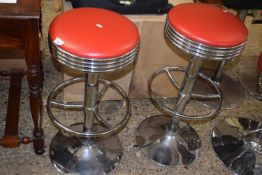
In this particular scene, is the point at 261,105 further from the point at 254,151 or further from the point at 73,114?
the point at 73,114

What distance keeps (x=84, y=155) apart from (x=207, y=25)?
906 millimetres

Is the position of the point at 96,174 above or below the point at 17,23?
below

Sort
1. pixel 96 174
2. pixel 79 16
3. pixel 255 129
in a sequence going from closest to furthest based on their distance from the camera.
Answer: pixel 79 16
pixel 96 174
pixel 255 129

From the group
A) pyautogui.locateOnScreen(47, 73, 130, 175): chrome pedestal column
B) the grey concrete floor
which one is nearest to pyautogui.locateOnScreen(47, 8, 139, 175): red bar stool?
pyautogui.locateOnScreen(47, 73, 130, 175): chrome pedestal column

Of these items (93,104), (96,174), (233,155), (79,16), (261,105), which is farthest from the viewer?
(261,105)

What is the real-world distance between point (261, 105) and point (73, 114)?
127 centimetres

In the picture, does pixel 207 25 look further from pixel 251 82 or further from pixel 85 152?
pixel 251 82

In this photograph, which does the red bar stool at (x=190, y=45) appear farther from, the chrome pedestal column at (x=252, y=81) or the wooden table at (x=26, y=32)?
the chrome pedestal column at (x=252, y=81)

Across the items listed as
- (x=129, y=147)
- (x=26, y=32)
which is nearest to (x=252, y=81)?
(x=129, y=147)

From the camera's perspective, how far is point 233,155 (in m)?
1.93

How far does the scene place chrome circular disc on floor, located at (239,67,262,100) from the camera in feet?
7.78

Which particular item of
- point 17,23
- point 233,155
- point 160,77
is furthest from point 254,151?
point 17,23

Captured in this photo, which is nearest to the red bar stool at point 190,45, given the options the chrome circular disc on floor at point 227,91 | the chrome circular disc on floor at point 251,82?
the chrome circular disc on floor at point 227,91

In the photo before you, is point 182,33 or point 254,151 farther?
point 254,151
